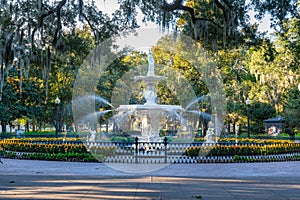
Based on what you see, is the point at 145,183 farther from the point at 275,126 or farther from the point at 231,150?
the point at 275,126

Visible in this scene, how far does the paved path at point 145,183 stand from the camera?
7.60 m

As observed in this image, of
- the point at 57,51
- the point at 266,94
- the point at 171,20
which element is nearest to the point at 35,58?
the point at 57,51

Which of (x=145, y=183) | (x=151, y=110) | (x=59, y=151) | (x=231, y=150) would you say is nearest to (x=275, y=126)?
(x=231, y=150)

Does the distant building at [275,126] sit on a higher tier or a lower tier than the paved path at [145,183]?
higher

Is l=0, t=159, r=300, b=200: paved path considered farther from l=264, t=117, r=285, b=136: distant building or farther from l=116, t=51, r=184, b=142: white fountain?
l=264, t=117, r=285, b=136: distant building

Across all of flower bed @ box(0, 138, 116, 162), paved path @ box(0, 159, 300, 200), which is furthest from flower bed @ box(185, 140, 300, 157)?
flower bed @ box(0, 138, 116, 162)

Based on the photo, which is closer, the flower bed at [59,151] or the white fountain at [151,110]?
the flower bed at [59,151]

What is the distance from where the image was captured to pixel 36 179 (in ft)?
32.3

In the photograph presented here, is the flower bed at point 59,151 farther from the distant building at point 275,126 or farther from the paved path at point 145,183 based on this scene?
the distant building at point 275,126

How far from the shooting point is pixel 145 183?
920 cm

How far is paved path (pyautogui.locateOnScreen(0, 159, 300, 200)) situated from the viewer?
24.9 ft

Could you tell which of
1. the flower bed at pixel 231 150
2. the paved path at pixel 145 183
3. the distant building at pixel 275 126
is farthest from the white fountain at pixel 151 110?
the distant building at pixel 275 126

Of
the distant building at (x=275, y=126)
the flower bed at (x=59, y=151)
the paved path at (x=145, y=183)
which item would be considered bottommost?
the paved path at (x=145, y=183)

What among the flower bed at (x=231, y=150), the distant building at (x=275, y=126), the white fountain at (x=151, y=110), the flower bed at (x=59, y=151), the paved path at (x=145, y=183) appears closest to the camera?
the paved path at (x=145, y=183)
